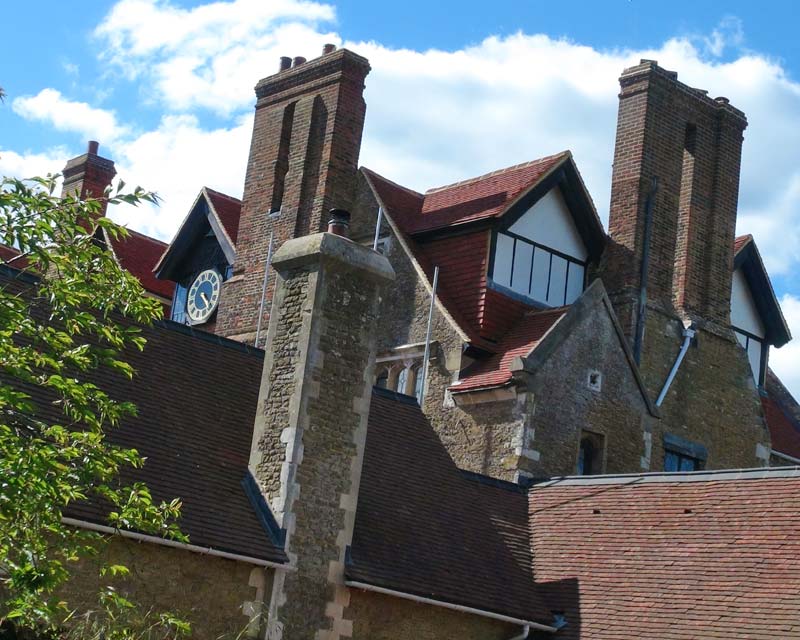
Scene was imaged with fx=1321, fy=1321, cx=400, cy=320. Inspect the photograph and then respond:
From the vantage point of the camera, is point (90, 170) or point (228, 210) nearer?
point (228, 210)

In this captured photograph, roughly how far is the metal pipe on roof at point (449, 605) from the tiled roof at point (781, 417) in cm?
1396

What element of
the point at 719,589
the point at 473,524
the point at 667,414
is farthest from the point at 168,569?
the point at 667,414

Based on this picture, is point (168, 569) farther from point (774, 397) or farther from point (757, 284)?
point (774, 397)

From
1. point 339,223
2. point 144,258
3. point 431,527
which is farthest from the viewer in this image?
point 144,258

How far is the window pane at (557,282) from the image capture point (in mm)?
24906

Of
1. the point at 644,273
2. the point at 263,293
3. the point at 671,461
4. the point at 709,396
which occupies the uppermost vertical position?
the point at 644,273

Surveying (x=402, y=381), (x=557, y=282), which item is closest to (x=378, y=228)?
(x=402, y=381)

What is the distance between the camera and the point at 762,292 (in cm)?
2877

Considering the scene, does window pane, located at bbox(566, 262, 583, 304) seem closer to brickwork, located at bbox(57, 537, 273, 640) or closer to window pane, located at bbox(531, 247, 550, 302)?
window pane, located at bbox(531, 247, 550, 302)

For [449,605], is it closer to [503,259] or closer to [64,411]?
[64,411]

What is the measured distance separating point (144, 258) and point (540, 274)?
1145cm

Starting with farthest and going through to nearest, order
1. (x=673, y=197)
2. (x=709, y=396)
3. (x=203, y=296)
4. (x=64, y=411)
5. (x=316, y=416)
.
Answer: (x=203, y=296) < (x=673, y=197) < (x=709, y=396) < (x=316, y=416) < (x=64, y=411)

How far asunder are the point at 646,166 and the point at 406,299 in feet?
19.4

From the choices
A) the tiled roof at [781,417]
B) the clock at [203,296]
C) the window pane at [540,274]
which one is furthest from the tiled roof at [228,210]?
the tiled roof at [781,417]
